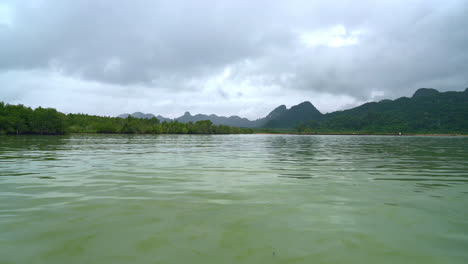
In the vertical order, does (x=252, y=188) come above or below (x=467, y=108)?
below

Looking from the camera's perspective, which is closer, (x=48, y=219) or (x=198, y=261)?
(x=198, y=261)

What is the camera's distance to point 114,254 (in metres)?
4.08

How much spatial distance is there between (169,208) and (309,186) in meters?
5.86

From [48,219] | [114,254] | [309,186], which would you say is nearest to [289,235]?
[114,254]

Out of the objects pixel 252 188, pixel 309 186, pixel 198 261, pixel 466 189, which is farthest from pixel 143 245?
pixel 466 189

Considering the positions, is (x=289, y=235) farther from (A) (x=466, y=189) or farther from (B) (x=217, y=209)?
(A) (x=466, y=189)

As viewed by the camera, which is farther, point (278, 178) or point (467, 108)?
point (467, 108)

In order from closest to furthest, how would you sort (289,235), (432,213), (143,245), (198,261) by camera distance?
(198,261) < (143,245) < (289,235) < (432,213)

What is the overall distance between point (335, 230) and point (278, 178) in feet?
19.8

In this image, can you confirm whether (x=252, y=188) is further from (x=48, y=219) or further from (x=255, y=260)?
(x=48, y=219)

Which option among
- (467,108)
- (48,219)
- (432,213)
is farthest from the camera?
(467,108)

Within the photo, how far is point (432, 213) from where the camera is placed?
636 cm

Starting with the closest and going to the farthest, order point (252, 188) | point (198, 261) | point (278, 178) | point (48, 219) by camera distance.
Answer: point (198, 261) < point (48, 219) < point (252, 188) < point (278, 178)

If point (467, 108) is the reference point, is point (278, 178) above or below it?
below
